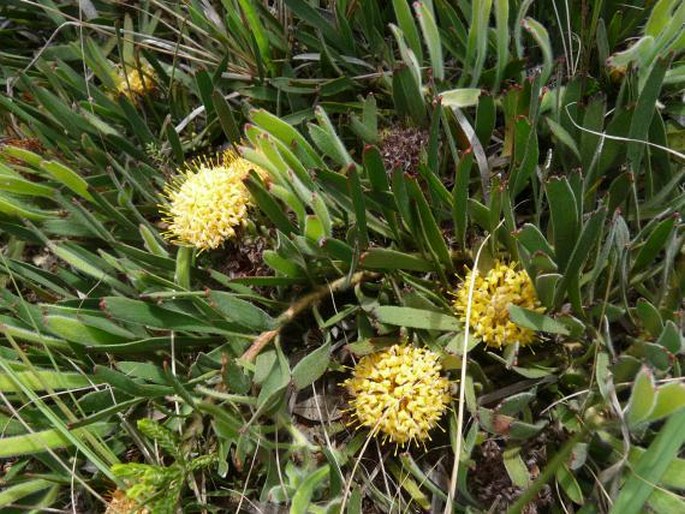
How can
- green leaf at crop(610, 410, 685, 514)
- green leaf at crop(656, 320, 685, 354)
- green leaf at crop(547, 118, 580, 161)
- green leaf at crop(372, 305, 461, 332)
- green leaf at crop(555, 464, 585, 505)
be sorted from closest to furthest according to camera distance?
green leaf at crop(610, 410, 685, 514) < green leaf at crop(656, 320, 685, 354) < green leaf at crop(555, 464, 585, 505) < green leaf at crop(372, 305, 461, 332) < green leaf at crop(547, 118, 580, 161)

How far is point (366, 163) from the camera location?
1.30 metres

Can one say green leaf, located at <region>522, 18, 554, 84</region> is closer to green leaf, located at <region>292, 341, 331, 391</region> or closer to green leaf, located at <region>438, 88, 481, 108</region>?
green leaf, located at <region>438, 88, 481, 108</region>

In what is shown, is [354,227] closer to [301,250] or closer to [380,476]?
[301,250]

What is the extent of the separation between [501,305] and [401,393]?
0.26 metres

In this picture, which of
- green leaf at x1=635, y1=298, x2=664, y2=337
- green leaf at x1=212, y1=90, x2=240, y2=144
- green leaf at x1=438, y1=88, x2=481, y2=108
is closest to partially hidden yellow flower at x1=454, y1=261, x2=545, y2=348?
green leaf at x1=635, y1=298, x2=664, y2=337

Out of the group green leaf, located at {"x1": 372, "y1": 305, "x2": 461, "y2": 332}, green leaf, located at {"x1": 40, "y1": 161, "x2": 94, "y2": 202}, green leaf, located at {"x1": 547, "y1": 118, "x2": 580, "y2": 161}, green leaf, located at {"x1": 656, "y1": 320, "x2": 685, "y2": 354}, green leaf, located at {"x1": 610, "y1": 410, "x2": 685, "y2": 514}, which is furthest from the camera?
green leaf, located at {"x1": 40, "y1": 161, "x2": 94, "y2": 202}

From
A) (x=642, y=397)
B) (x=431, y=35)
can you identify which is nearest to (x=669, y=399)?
(x=642, y=397)

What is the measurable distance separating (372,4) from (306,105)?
0.30m

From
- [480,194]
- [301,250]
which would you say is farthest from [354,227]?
[480,194]

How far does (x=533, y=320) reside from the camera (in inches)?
46.4

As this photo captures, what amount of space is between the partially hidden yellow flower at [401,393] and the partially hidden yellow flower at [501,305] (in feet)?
0.40

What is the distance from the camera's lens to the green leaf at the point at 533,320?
1162mm

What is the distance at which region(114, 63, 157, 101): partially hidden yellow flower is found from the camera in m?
1.87

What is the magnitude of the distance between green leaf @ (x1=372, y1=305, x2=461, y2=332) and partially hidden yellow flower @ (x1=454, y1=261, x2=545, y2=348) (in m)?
0.03
